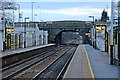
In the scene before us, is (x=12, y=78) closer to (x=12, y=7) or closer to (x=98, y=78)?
(x=98, y=78)

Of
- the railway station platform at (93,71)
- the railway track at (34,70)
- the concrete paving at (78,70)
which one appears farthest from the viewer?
the railway track at (34,70)

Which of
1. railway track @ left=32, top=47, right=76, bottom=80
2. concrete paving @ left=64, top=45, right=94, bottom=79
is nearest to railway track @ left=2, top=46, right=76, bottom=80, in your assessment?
railway track @ left=32, top=47, right=76, bottom=80

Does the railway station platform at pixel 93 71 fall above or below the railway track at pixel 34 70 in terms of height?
above

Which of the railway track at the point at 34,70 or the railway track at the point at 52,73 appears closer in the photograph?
the railway track at the point at 52,73

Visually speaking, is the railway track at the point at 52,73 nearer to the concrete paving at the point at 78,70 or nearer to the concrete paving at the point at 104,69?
the concrete paving at the point at 78,70

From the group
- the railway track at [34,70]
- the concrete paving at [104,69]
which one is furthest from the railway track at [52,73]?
the concrete paving at [104,69]

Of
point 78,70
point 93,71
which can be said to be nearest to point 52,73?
point 78,70

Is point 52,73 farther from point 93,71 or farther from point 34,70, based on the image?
point 93,71

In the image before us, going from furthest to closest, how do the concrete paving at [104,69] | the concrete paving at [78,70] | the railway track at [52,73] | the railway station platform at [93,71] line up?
the railway track at [52,73] → the concrete paving at [104,69] → the concrete paving at [78,70] → the railway station platform at [93,71]

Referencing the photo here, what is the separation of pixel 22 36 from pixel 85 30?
63142 millimetres

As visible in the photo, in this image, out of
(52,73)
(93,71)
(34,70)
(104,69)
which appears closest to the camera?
(93,71)

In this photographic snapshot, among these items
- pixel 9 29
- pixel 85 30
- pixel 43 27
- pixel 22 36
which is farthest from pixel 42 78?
pixel 85 30

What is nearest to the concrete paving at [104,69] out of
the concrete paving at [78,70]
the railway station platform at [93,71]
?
the railway station platform at [93,71]

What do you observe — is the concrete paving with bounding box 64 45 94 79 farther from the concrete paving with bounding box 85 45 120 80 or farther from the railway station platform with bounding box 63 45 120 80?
the concrete paving with bounding box 85 45 120 80
